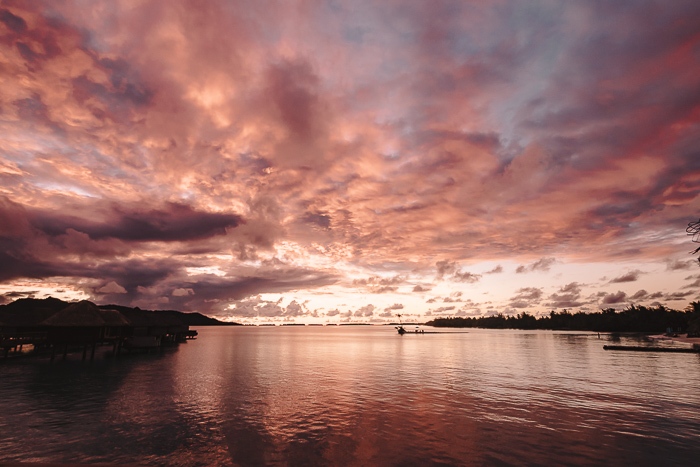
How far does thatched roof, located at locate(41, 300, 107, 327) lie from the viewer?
5509cm

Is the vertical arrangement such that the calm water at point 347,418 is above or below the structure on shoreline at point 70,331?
below

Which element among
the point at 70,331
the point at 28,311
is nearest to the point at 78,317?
the point at 70,331

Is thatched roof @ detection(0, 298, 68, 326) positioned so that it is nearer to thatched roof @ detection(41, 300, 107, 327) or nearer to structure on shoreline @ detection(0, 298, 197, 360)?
structure on shoreline @ detection(0, 298, 197, 360)

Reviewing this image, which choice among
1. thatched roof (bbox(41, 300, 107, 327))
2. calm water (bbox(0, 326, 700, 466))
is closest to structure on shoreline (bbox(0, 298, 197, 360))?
thatched roof (bbox(41, 300, 107, 327))

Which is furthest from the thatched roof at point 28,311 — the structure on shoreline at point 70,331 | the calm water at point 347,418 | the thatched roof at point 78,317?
the calm water at point 347,418

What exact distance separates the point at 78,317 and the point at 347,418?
52548 mm

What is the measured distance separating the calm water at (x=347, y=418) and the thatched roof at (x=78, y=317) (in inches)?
453

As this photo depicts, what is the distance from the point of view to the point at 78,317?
56.6 metres

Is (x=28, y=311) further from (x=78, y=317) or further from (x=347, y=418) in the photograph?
(x=347, y=418)

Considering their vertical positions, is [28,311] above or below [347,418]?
above

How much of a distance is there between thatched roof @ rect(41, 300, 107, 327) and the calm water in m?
11.5

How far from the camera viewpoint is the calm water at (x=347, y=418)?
59.2ft

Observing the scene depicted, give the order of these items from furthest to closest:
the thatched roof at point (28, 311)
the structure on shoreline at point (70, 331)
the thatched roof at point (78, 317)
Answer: the thatched roof at point (28, 311)
the structure on shoreline at point (70, 331)
the thatched roof at point (78, 317)

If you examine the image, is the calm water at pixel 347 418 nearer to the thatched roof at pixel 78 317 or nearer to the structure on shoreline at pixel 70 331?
the thatched roof at pixel 78 317
